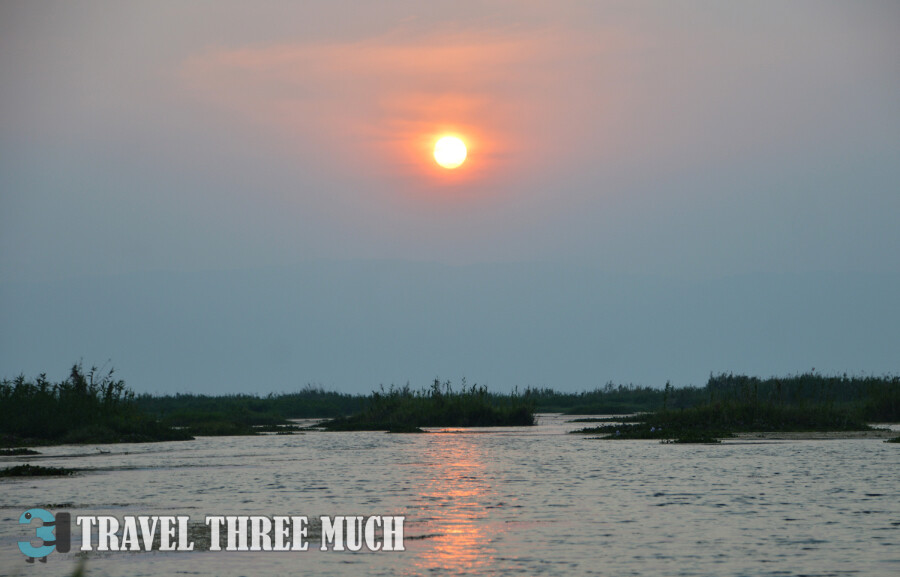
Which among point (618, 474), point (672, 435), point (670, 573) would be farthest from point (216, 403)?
point (670, 573)

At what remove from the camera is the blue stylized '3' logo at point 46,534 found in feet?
44.9

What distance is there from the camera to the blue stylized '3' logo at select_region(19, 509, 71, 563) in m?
13.7

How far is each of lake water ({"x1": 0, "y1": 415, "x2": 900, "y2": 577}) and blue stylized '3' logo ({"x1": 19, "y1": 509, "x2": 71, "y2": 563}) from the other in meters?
0.20

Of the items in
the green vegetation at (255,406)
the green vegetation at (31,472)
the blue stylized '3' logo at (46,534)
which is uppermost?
the green vegetation at (255,406)

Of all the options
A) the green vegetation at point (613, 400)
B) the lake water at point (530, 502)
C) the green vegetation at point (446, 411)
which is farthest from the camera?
the green vegetation at point (613, 400)

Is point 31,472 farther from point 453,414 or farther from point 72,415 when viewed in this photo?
point 453,414

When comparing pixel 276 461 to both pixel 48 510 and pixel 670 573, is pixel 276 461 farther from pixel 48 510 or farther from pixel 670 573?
pixel 670 573

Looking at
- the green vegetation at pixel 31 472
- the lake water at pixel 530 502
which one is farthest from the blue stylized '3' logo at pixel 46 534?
the green vegetation at pixel 31 472

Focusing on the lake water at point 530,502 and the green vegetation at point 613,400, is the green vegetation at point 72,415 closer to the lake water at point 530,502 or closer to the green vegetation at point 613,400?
the lake water at point 530,502

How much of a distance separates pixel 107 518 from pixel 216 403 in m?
58.7

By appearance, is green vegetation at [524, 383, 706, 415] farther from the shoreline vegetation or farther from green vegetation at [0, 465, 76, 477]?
green vegetation at [0, 465, 76, 477]

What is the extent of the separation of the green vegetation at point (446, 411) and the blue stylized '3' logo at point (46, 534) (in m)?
33.2

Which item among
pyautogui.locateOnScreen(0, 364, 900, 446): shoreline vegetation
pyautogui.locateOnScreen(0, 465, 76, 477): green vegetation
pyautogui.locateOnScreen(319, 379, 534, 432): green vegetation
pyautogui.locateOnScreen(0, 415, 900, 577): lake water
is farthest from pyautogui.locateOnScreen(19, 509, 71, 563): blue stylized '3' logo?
pyautogui.locateOnScreen(319, 379, 534, 432): green vegetation

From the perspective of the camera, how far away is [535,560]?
1269cm
